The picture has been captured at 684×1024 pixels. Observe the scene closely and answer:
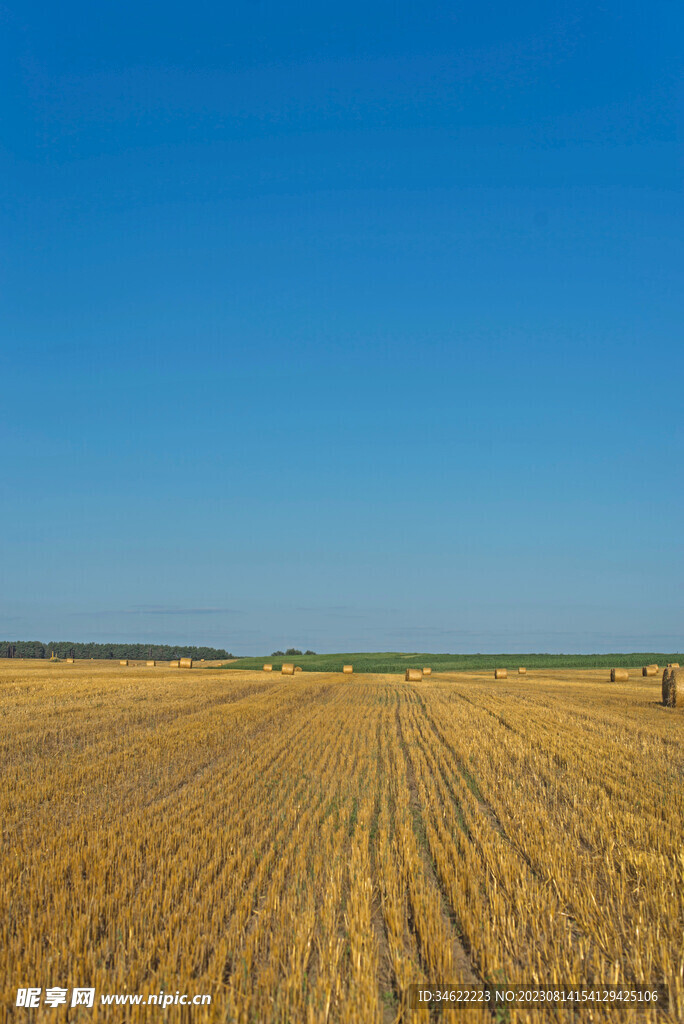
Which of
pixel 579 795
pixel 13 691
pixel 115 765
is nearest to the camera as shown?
pixel 579 795

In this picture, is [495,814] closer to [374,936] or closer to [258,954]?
[374,936]

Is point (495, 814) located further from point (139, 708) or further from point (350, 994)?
point (139, 708)

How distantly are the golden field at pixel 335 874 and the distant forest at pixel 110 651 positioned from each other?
136 meters

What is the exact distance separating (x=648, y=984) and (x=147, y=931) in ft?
12.0

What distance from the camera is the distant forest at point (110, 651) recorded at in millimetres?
147625

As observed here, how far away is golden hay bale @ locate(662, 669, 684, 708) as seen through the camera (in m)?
25.2

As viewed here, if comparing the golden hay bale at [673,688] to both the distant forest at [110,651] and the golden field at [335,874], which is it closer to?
the golden field at [335,874]

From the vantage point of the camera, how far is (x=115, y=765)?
41.1 feet

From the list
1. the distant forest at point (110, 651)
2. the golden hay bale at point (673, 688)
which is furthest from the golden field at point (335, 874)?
the distant forest at point (110, 651)

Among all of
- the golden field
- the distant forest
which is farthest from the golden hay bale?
the distant forest

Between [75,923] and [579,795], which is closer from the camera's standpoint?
[75,923]

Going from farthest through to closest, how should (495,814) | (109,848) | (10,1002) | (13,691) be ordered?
1. (13,691)
2. (495,814)
3. (109,848)
4. (10,1002)

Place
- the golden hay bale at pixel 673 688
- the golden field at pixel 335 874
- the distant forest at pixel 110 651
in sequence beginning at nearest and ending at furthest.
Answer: the golden field at pixel 335 874 → the golden hay bale at pixel 673 688 → the distant forest at pixel 110 651

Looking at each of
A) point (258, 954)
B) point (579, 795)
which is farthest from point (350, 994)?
point (579, 795)
